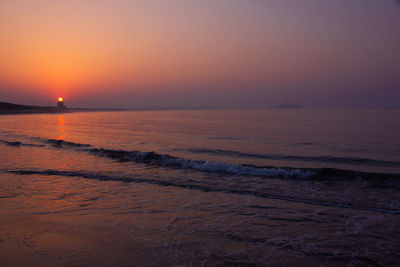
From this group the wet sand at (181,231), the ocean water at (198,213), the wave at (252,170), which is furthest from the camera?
the wave at (252,170)

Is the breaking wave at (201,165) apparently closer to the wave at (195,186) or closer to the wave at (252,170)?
the wave at (252,170)

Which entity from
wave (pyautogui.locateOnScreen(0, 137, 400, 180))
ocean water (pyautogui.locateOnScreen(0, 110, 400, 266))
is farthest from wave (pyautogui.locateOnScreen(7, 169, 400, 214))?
wave (pyautogui.locateOnScreen(0, 137, 400, 180))

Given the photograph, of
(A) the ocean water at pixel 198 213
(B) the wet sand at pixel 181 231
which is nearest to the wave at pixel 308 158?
(A) the ocean water at pixel 198 213

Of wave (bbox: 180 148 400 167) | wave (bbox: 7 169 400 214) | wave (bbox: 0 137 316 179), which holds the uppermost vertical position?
wave (bbox: 180 148 400 167)

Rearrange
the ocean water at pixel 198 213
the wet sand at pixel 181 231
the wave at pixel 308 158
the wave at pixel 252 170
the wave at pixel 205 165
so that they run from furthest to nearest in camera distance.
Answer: the wave at pixel 308 158
the wave at pixel 205 165
the wave at pixel 252 170
the ocean water at pixel 198 213
the wet sand at pixel 181 231

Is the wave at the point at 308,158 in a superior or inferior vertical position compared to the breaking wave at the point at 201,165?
superior

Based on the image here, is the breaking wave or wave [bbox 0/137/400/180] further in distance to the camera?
the breaking wave

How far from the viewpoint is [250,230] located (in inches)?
270

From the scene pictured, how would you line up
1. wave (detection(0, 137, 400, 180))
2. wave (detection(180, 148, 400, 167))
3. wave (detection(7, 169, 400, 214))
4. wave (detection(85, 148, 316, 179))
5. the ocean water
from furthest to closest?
wave (detection(180, 148, 400, 167))
wave (detection(85, 148, 316, 179))
wave (detection(0, 137, 400, 180))
wave (detection(7, 169, 400, 214))
the ocean water

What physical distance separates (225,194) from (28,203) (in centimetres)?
616

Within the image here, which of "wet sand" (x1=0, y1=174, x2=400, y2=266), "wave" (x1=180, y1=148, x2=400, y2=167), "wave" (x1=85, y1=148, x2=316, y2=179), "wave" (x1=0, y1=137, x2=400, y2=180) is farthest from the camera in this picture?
"wave" (x1=180, y1=148, x2=400, y2=167)

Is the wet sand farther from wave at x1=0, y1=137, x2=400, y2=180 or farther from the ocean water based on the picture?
wave at x1=0, y1=137, x2=400, y2=180

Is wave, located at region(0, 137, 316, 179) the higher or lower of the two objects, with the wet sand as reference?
higher

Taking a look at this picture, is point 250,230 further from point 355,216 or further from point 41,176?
point 41,176
